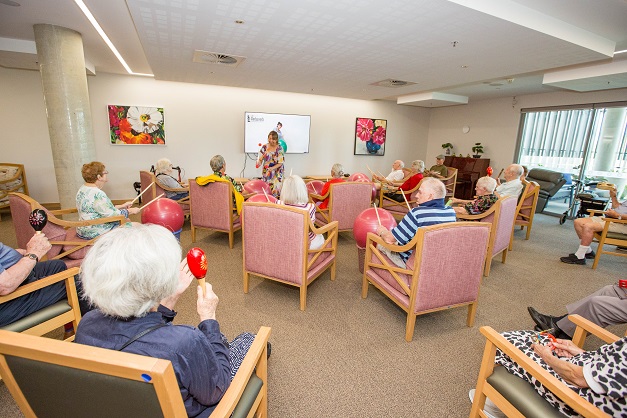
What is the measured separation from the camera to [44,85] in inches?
143

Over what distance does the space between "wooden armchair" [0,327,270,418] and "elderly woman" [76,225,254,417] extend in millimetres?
119

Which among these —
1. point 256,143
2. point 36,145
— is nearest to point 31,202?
point 36,145

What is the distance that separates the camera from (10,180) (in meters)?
5.11

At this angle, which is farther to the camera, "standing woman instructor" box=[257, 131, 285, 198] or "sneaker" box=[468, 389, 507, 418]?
"standing woman instructor" box=[257, 131, 285, 198]

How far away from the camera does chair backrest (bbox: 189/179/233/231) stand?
3.82 metres

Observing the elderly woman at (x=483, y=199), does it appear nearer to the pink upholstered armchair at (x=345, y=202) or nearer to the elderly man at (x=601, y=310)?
the pink upholstered armchair at (x=345, y=202)

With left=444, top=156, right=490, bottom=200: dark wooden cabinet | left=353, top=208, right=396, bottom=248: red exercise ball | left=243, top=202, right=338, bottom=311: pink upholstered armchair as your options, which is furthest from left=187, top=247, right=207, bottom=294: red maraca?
left=444, top=156, right=490, bottom=200: dark wooden cabinet

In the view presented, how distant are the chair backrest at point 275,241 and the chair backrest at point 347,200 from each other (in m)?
1.52

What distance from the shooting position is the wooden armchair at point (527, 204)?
Answer: 4.57m

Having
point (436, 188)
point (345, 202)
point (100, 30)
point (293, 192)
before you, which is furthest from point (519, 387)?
point (100, 30)

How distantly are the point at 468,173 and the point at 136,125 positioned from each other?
8159mm

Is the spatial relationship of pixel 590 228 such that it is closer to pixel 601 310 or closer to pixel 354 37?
pixel 601 310

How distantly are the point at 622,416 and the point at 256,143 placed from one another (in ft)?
22.9

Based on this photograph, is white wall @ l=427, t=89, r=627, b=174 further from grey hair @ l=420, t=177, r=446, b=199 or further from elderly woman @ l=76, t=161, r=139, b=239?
elderly woman @ l=76, t=161, r=139, b=239
